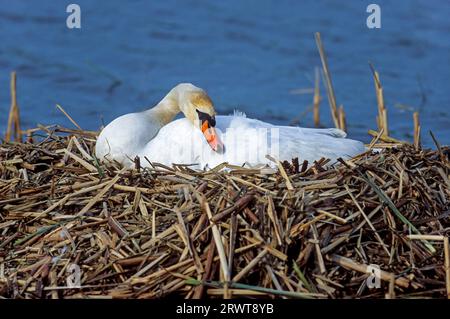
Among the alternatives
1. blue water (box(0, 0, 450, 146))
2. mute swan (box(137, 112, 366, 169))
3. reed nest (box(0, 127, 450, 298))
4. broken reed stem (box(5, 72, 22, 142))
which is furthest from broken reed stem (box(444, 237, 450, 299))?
broken reed stem (box(5, 72, 22, 142))

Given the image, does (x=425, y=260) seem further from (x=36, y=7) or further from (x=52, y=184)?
(x=36, y=7)

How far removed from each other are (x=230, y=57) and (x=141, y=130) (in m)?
7.29

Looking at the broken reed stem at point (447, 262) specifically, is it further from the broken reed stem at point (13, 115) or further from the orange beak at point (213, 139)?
the broken reed stem at point (13, 115)

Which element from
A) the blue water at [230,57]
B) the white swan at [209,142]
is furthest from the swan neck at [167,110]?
the blue water at [230,57]

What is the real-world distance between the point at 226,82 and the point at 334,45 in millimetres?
2171

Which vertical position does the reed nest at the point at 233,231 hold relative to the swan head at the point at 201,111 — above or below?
below

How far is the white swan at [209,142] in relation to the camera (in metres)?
7.83

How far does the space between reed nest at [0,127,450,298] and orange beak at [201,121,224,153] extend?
1.19 feet

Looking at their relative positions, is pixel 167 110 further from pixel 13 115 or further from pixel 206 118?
pixel 13 115

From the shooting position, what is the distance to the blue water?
44.7 ft

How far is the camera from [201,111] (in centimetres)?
809

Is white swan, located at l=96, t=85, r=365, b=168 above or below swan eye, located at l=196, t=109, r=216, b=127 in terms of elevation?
below

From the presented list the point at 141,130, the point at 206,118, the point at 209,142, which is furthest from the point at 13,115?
the point at 209,142

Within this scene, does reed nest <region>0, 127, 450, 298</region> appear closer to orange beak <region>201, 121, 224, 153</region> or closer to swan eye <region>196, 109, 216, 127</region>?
orange beak <region>201, 121, 224, 153</region>
